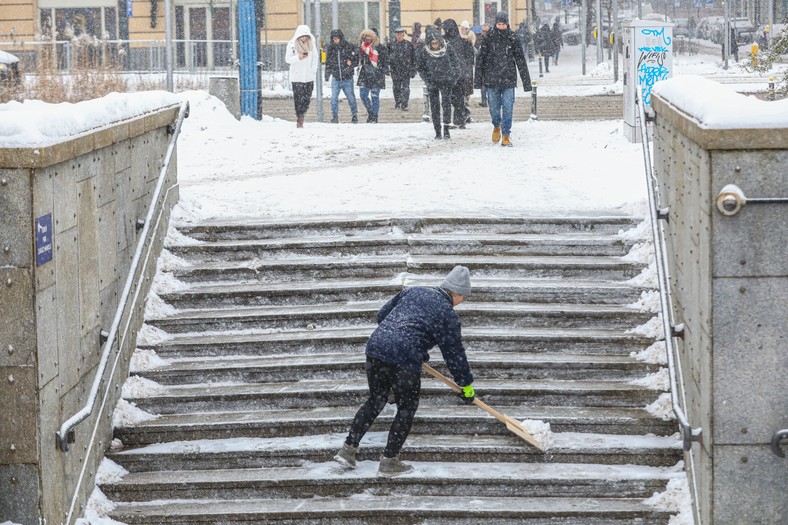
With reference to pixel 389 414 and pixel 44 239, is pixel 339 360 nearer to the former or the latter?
pixel 389 414

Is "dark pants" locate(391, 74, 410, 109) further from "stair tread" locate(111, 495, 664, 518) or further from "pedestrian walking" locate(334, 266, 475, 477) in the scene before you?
"stair tread" locate(111, 495, 664, 518)

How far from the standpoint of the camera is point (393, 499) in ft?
25.8

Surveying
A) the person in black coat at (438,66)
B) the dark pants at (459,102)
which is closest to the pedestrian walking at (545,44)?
the dark pants at (459,102)

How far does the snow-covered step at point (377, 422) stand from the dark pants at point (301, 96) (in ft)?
38.5

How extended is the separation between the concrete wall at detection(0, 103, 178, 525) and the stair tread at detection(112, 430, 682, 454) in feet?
2.20

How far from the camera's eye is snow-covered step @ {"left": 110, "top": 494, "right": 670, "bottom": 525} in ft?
25.0

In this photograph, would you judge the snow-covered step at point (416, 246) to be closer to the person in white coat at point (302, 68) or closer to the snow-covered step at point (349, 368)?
the snow-covered step at point (349, 368)

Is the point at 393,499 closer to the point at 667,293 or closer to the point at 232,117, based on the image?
the point at 667,293

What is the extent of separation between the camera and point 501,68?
15688 mm

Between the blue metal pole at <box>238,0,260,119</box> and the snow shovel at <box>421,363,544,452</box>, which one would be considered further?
the blue metal pole at <box>238,0,260,119</box>

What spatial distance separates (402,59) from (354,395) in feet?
50.4

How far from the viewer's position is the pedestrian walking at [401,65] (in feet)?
76.6

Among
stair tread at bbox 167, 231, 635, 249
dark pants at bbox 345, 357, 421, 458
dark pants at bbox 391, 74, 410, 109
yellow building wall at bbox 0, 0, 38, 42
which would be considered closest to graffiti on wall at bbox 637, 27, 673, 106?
stair tread at bbox 167, 231, 635, 249

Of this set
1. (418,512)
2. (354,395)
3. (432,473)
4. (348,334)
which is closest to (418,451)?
(432,473)
